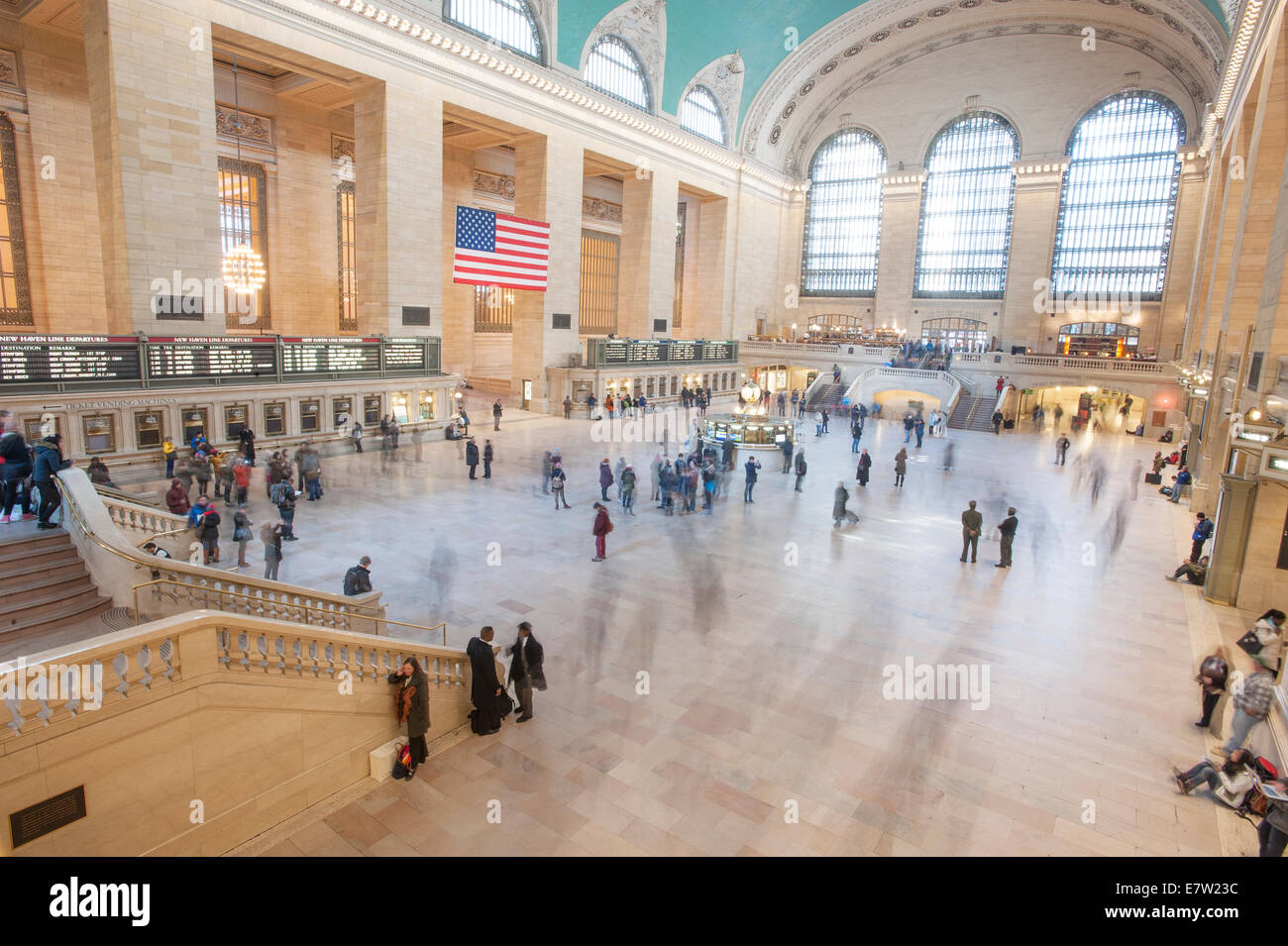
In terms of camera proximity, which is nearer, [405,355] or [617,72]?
[405,355]

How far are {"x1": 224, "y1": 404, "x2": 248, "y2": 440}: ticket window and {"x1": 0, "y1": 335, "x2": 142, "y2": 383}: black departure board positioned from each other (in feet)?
6.38

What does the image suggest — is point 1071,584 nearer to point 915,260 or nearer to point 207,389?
point 207,389

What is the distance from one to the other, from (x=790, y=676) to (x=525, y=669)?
9.31 ft

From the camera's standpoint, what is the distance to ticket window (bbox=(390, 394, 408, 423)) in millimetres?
20688

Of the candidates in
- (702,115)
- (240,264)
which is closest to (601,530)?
(240,264)

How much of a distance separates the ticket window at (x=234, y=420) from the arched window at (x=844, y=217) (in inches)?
1335

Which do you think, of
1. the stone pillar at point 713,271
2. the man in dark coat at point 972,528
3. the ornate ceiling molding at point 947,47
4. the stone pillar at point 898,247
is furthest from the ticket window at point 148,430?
the stone pillar at point 898,247

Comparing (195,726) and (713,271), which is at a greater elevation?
(713,271)

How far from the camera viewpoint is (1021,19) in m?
33.6

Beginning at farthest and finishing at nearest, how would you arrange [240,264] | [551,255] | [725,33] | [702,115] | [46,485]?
[702,115]
[725,33]
[551,255]
[240,264]
[46,485]

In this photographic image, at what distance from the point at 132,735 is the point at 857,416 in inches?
864

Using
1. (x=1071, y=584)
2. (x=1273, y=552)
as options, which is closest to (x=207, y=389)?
(x=1071, y=584)

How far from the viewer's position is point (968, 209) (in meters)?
37.4

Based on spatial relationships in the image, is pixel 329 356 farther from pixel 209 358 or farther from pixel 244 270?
pixel 244 270
